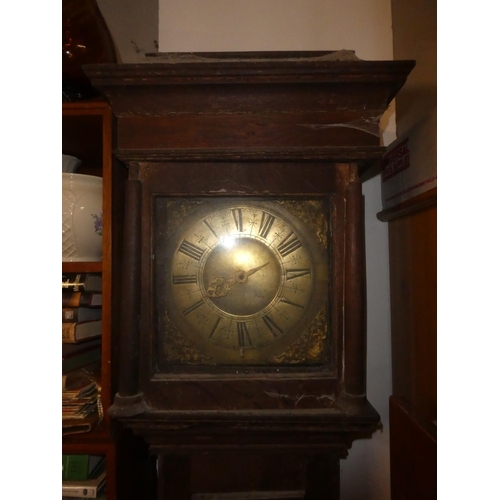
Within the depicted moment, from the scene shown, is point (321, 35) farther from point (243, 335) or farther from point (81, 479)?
point (81, 479)

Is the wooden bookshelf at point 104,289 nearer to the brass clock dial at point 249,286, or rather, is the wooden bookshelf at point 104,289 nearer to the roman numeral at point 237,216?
the brass clock dial at point 249,286

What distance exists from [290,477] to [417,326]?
0.51 metres

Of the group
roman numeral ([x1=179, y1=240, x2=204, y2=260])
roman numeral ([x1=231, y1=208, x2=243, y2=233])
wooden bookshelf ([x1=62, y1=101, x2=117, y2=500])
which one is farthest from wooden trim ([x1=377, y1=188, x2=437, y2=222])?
wooden bookshelf ([x1=62, y1=101, x2=117, y2=500])

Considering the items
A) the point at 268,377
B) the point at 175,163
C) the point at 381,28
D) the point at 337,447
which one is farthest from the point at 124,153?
the point at 381,28

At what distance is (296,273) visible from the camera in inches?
29.5

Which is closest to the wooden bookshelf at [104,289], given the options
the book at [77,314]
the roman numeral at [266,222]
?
the book at [77,314]

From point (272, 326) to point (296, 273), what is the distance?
13 centimetres

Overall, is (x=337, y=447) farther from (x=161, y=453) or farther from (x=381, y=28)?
(x=381, y=28)

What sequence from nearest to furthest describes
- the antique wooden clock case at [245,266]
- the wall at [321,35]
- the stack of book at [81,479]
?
the antique wooden clock case at [245,266], the stack of book at [81,479], the wall at [321,35]

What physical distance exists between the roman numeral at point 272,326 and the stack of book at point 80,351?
458mm

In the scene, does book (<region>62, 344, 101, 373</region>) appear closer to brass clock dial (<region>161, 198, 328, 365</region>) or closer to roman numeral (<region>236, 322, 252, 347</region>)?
brass clock dial (<region>161, 198, 328, 365</region>)

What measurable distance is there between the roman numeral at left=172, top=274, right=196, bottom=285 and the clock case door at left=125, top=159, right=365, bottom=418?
2cm

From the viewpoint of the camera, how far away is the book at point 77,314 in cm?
84

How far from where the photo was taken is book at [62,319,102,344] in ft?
2.71
